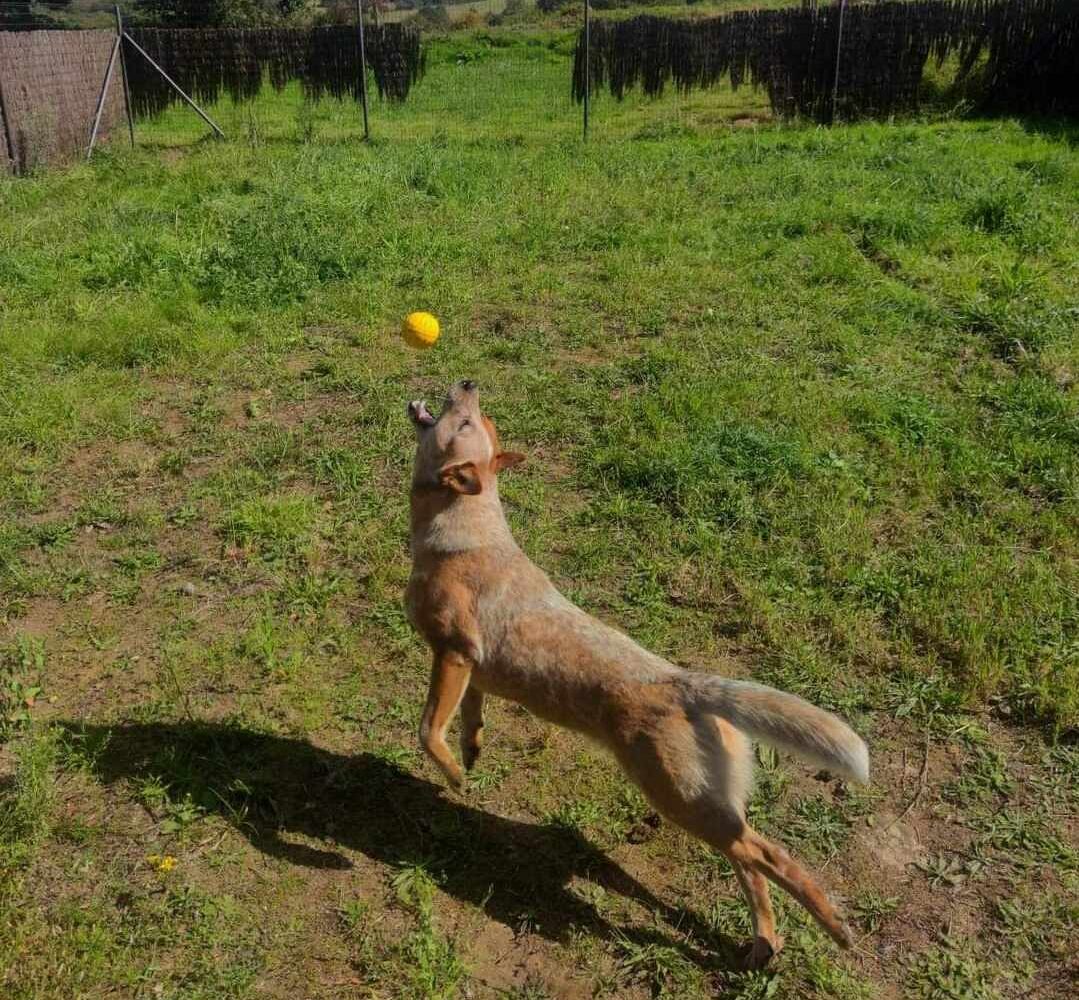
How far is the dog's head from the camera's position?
3725 mm

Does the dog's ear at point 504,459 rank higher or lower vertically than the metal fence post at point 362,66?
lower

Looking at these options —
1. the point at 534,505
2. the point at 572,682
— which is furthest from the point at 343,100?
the point at 572,682

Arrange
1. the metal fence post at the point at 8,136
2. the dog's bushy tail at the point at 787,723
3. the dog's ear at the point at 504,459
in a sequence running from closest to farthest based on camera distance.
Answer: the dog's bushy tail at the point at 787,723
the dog's ear at the point at 504,459
the metal fence post at the point at 8,136

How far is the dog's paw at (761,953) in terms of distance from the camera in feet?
10.1

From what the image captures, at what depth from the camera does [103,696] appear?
13.8 feet

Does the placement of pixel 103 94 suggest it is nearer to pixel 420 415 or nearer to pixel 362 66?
pixel 362 66

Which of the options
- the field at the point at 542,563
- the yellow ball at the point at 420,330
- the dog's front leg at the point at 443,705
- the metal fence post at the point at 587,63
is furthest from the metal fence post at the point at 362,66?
the dog's front leg at the point at 443,705

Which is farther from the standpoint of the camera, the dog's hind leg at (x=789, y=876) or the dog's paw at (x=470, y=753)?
the dog's paw at (x=470, y=753)

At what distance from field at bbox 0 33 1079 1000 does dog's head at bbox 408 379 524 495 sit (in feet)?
3.52

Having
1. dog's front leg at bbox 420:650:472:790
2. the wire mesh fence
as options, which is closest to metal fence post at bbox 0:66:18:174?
the wire mesh fence

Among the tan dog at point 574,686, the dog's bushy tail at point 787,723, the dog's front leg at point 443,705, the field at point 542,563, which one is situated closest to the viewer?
the dog's bushy tail at point 787,723

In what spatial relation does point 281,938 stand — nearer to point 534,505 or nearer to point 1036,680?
point 534,505

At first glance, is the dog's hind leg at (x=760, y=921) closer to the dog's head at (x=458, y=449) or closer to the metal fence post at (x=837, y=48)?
the dog's head at (x=458, y=449)

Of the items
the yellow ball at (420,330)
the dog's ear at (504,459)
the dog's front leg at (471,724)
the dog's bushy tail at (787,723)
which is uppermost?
the dog's ear at (504,459)
